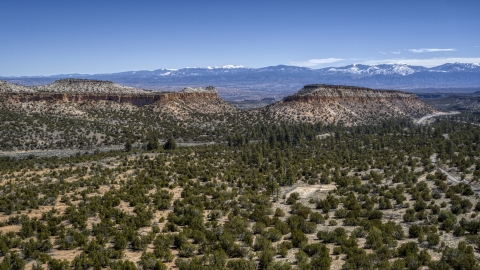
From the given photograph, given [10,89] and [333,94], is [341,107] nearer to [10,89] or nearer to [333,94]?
[333,94]

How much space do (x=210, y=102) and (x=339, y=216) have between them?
3746 inches

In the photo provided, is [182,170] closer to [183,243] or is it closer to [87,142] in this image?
[183,243]

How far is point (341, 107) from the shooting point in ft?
376

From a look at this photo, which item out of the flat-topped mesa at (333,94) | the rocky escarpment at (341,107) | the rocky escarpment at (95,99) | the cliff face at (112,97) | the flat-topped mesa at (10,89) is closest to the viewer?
the rocky escarpment at (95,99)

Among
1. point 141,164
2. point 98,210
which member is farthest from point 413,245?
point 141,164

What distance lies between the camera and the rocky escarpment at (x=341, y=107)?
350ft

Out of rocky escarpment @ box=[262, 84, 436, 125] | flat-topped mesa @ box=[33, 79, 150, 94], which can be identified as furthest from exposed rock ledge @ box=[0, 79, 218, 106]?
rocky escarpment @ box=[262, 84, 436, 125]

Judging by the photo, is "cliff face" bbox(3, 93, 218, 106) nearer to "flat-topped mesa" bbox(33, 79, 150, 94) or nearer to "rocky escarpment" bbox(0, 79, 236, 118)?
"rocky escarpment" bbox(0, 79, 236, 118)

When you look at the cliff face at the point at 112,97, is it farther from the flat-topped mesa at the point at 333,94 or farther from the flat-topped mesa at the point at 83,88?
the flat-topped mesa at the point at 333,94

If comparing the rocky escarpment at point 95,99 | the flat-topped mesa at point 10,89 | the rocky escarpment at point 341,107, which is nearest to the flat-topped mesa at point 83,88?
the rocky escarpment at point 95,99

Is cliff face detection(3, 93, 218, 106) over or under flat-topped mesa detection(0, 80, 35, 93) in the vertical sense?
under

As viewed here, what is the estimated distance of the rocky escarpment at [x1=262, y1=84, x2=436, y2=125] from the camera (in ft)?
350

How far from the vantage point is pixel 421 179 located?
3822 cm

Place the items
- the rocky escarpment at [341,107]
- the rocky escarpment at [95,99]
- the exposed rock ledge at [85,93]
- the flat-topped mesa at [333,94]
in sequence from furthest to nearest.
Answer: the flat-topped mesa at [333,94], the rocky escarpment at [341,107], the exposed rock ledge at [85,93], the rocky escarpment at [95,99]
